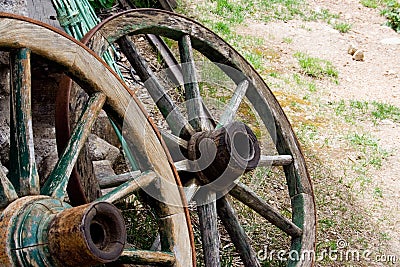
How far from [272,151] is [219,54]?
46.4 inches

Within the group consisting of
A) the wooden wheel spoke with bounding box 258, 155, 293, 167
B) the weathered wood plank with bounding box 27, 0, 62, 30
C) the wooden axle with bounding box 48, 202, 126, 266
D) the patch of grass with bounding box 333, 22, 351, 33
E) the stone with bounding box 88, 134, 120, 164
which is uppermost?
the patch of grass with bounding box 333, 22, 351, 33

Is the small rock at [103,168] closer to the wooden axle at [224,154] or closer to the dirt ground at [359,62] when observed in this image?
the wooden axle at [224,154]

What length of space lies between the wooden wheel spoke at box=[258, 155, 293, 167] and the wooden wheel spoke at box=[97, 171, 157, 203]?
0.99 meters

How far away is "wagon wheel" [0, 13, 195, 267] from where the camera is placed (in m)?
1.49

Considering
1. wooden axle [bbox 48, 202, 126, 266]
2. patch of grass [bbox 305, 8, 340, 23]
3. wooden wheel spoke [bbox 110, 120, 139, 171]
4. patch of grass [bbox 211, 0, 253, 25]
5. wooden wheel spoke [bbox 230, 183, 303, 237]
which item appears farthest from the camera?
patch of grass [bbox 305, 8, 340, 23]

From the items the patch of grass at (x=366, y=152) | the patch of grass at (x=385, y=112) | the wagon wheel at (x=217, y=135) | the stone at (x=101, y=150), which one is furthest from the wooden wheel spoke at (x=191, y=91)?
the patch of grass at (x=385, y=112)

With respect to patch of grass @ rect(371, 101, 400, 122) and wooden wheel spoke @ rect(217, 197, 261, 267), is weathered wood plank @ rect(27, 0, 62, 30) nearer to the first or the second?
wooden wheel spoke @ rect(217, 197, 261, 267)

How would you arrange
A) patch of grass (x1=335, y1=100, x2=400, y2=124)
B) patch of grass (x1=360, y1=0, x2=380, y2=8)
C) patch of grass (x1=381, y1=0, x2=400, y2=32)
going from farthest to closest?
patch of grass (x1=360, y1=0, x2=380, y2=8) < patch of grass (x1=381, y1=0, x2=400, y2=32) < patch of grass (x1=335, y1=100, x2=400, y2=124)

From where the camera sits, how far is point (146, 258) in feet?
5.95

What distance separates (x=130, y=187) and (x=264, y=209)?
42.3 inches

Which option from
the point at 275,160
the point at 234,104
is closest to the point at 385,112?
the point at 275,160

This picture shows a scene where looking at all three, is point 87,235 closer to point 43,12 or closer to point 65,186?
point 65,186

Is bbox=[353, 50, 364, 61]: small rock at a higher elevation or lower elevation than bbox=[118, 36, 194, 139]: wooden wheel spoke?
higher

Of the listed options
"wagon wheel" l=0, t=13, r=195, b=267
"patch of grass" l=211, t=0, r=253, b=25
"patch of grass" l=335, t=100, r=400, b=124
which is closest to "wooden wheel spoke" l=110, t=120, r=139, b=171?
"wagon wheel" l=0, t=13, r=195, b=267
